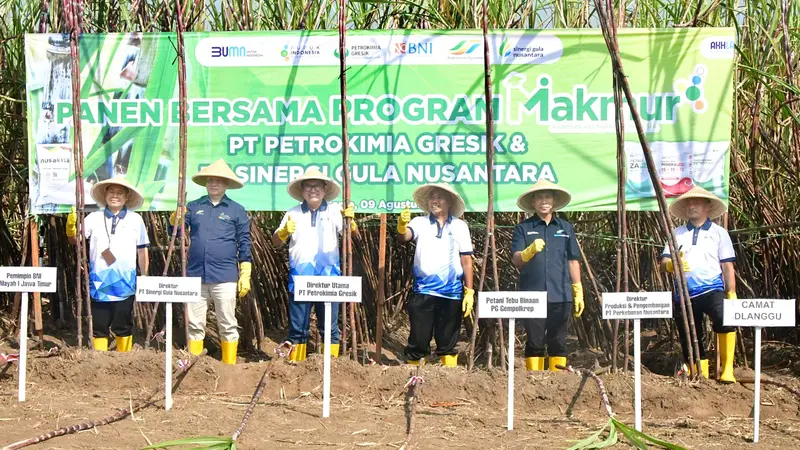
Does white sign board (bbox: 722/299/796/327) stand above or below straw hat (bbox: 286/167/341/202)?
below

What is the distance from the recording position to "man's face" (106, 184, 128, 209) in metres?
6.16

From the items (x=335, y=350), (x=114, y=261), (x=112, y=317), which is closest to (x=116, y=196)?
(x=114, y=261)

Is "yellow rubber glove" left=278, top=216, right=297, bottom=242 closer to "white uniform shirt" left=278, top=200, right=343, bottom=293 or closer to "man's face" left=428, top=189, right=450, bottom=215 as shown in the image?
"white uniform shirt" left=278, top=200, right=343, bottom=293

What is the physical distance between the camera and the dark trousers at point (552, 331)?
5.93 meters

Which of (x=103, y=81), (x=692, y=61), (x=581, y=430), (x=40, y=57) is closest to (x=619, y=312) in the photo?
(x=581, y=430)

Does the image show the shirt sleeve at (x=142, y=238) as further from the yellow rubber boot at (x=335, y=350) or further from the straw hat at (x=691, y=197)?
the straw hat at (x=691, y=197)

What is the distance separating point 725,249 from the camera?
5.84m

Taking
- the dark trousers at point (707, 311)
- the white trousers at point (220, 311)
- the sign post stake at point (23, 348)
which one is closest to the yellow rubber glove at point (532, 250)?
the dark trousers at point (707, 311)

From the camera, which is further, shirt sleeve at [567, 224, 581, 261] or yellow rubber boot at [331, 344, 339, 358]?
yellow rubber boot at [331, 344, 339, 358]

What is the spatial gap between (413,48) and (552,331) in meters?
1.99

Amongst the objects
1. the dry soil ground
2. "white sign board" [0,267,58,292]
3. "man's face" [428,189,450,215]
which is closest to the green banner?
"man's face" [428,189,450,215]

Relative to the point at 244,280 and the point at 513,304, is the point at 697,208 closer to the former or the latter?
the point at 513,304

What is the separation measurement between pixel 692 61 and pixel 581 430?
8.58ft

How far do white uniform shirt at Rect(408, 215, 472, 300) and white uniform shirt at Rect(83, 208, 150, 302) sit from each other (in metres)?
1.74
